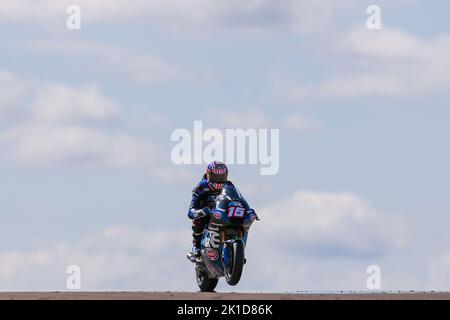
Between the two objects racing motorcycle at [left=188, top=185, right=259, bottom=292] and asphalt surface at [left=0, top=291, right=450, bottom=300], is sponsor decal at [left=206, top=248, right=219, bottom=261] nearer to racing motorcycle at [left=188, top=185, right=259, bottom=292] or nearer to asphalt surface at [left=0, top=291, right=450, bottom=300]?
racing motorcycle at [left=188, top=185, right=259, bottom=292]

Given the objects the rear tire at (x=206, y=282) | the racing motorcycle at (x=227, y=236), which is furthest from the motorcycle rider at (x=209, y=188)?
the rear tire at (x=206, y=282)

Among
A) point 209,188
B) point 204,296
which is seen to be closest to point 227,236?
point 209,188

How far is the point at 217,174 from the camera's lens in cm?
3097

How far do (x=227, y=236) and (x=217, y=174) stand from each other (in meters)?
1.77

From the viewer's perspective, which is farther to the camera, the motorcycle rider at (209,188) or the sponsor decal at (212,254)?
the motorcycle rider at (209,188)

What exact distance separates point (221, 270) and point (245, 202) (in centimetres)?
173

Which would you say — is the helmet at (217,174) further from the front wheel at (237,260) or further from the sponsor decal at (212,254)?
the front wheel at (237,260)

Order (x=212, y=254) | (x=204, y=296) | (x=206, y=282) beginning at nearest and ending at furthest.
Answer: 1. (x=204, y=296)
2. (x=212, y=254)
3. (x=206, y=282)

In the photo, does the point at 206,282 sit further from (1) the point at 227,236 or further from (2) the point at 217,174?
(2) the point at 217,174

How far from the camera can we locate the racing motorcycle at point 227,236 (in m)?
29.2

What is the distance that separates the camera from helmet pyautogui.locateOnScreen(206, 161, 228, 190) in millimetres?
30953

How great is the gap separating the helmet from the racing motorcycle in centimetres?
71

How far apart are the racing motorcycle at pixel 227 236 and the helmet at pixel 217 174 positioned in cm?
71

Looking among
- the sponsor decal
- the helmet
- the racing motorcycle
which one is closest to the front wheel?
the racing motorcycle
